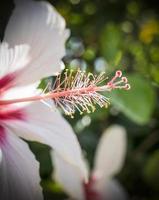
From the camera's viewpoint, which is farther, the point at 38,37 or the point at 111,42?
the point at 111,42

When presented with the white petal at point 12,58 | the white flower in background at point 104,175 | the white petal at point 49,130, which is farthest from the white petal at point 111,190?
the white petal at point 12,58

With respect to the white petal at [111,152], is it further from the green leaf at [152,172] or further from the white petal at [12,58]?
→ the white petal at [12,58]

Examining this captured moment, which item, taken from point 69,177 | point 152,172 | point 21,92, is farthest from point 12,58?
point 152,172

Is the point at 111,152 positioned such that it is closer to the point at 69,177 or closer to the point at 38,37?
the point at 69,177

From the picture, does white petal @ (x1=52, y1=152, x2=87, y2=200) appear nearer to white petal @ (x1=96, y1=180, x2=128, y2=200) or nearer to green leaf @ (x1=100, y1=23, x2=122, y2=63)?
white petal @ (x1=96, y1=180, x2=128, y2=200)

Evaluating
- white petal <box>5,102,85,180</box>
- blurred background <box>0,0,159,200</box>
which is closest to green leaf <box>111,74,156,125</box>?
blurred background <box>0,0,159,200</box>

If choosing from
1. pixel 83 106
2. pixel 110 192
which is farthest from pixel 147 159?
pixel 83 106

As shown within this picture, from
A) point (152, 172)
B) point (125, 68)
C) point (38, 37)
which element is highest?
point (38, 37)
